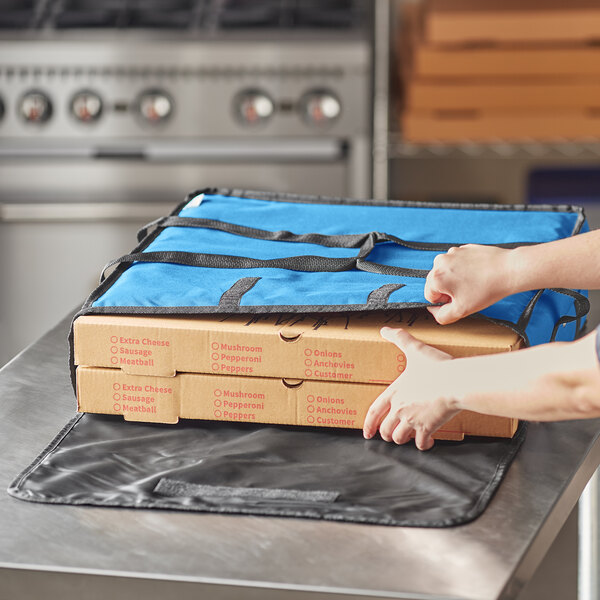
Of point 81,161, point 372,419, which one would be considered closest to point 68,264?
point 81,161

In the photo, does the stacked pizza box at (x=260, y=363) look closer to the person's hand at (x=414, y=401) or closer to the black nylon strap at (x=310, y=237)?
the person's hand at (x=414, y=401)

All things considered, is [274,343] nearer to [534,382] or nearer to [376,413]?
[376,413]

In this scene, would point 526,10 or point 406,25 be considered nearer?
point 526,10

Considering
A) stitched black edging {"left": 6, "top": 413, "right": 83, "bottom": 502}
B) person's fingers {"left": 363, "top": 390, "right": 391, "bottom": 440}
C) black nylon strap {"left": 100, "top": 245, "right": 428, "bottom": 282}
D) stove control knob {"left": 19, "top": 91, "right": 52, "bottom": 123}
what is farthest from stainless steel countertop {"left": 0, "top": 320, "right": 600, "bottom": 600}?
stove control knob {"left": 19, "top": 91, "right": 52, "bottom": 123}

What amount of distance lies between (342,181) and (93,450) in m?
1.39

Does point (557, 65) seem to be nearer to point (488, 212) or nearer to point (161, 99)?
point (161, 99)

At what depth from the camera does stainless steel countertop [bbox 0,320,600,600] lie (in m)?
0.78

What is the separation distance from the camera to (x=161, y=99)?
2264 mm

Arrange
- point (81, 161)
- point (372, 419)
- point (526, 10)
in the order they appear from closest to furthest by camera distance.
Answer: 1. point (372, 419)
2. point (526, 10)
3. point (81, 161)

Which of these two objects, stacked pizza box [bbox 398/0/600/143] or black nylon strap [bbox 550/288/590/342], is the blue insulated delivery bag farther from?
stacked pizza box [bbox 398/0/600/143]

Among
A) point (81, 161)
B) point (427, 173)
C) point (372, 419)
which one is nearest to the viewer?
point (372, 419)

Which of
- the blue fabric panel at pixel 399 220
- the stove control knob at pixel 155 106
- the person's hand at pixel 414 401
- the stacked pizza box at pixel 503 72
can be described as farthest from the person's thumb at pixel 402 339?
the stove control knob at pixel 155 106

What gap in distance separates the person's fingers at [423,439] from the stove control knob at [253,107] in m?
1.41

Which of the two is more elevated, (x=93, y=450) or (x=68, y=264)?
(x=93, y=450)
